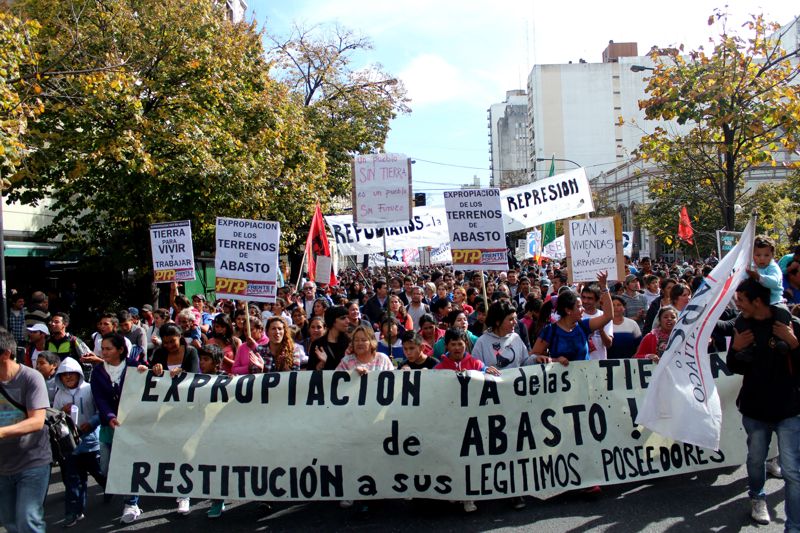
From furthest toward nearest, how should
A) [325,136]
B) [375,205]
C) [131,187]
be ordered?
1. [325,136]
2. [131,187]
3. [375,205]

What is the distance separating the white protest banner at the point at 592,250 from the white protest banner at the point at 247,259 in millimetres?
3664

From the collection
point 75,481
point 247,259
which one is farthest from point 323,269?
point 75,481

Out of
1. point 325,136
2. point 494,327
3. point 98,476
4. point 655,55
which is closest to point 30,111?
point 98,476

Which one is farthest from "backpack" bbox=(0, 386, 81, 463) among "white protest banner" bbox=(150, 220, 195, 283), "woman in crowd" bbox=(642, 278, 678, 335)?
"white protest banner" bbox=(150, 220, 195, 283)

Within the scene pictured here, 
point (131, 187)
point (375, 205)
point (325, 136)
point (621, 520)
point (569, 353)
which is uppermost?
point (325, 136)

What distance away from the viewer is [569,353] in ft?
20.9

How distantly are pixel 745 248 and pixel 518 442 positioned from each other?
7.13 feet

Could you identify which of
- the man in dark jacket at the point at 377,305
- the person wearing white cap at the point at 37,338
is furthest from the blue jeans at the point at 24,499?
the man in dark jacket at the point at 377,305

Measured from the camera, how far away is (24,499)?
447 centimetres

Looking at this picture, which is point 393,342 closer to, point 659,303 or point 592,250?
point 592,250

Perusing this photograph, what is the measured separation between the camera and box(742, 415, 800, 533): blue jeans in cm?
470

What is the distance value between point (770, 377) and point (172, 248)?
9.07 m

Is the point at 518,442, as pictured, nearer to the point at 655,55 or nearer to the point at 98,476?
the point at 98,476

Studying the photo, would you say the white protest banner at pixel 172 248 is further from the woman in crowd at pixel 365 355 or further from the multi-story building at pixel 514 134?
the multi-story building at pixel 514 134
